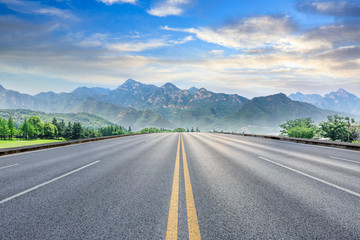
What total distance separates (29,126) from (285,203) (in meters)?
133

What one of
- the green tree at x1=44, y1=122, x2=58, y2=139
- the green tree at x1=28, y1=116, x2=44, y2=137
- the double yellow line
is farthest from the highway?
the green tree at x1=28, y1=116, x2=44, y2=137

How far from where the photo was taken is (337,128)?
155ft

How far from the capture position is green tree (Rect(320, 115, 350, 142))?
153 feet

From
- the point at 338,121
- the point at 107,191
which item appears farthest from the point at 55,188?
the point at 338,121

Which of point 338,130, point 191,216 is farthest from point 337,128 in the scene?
point 191,216

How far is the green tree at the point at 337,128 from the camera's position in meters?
46.7

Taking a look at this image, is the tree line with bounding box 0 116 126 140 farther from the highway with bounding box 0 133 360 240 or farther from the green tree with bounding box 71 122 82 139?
the highway with bounding box 0 133 360 240

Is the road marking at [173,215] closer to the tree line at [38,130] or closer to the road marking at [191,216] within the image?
the road marking at [191,216]

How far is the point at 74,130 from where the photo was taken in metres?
104

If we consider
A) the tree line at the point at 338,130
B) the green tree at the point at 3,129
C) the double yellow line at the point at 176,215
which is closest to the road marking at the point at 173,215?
the double yellow line at the point at 176,215

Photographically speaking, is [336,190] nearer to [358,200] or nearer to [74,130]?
[358,200]

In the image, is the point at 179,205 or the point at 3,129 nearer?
the point at 179,205

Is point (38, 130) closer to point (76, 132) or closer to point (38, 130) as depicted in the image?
point (38, 130)

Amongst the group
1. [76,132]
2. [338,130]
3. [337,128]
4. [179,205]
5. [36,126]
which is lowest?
[76,132]
